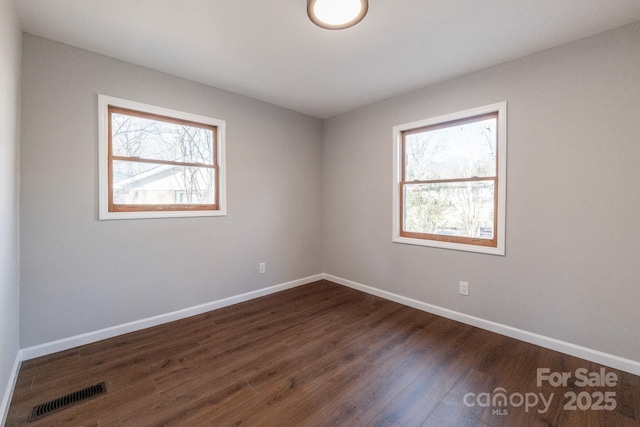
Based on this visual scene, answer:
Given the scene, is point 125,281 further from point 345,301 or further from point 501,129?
point 501,129

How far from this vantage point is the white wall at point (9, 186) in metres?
1.54

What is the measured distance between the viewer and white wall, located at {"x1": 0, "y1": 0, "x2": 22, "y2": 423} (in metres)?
1.54

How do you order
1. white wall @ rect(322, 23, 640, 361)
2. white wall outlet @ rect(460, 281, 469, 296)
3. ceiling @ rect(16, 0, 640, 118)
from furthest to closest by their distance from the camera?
white wall outlet @ rect(460, 281, 469, 296) → white wall @ rect(322, 23, 640, 361) → ceiling @ rect(16, 0, 640, 118)

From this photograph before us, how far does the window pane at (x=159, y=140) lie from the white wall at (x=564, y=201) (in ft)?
8.21

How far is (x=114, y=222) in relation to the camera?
2.45 m

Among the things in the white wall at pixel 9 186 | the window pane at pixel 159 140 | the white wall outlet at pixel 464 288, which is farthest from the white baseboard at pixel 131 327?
the white wall outlet at pixel 464 288

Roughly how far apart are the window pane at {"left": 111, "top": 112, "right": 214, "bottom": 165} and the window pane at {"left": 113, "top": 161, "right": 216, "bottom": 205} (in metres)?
0.11

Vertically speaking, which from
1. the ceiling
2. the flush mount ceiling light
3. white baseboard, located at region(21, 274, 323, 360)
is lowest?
white baseboard, located at region(21, 274, 323, 360)

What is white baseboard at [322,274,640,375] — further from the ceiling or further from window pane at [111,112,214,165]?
window pane at [111,112,214,165]

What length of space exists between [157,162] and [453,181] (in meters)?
3.10

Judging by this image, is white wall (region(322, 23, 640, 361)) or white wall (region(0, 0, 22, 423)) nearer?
Answer: white wall (region(0, 0, 22, 423))

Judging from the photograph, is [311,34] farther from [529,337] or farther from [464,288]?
[529,337]

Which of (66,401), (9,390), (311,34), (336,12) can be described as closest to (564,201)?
(336,12)

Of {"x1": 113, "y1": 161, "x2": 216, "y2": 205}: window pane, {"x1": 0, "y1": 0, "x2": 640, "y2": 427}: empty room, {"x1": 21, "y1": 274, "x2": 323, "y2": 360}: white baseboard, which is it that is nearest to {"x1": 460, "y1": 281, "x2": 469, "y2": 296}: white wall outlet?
{"x1": 0, "y1": 0, "x2": 640, "y2": 427}: empty room
